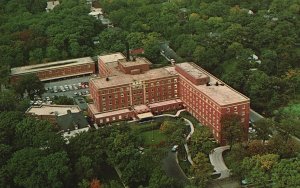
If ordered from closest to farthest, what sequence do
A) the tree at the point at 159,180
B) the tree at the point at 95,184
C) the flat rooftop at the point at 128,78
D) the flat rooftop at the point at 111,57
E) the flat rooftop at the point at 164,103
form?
the tree at the point at 159,180 < the tree at the point at 95,184 < the flat rooftop at the point at 128,78 < the flat rooftop at the point at 164,103 < the flat rooftop at the point at 111,57

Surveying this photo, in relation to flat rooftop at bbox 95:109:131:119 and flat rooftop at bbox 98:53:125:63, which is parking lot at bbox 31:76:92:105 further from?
flat rooftop at bbox 95:109:131:119

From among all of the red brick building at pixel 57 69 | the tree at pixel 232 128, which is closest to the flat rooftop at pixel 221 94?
the tree at pixel 232 128

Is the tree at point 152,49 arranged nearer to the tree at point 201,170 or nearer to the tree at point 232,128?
the tree at point 232,128

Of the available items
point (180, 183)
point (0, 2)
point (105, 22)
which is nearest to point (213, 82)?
point (180, 183)

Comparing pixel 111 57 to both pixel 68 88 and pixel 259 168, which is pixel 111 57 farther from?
pixel 259 168

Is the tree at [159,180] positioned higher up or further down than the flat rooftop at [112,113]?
higher up

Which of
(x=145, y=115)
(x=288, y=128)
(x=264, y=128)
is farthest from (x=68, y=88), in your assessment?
(x=288, y=128)
